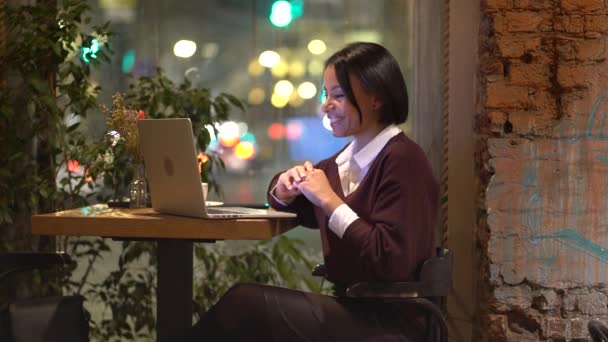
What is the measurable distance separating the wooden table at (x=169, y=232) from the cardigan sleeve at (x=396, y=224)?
0.79 ft

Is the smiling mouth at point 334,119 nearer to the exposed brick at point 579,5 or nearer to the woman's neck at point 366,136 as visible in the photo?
the woman's neck at point 366,136

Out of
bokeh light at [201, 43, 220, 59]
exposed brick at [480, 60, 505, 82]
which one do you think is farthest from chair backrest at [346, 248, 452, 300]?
bokeh light at [201, 43, 220, 59]

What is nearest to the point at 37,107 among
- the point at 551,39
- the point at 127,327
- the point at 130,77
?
the point at 130,77

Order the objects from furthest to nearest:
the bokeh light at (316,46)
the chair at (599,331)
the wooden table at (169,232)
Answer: the bokeh light at (316,46)
the wooden table at (169,232)
the chair at (599,331)

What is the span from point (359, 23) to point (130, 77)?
3.47 feet

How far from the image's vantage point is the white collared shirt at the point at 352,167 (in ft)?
6.84

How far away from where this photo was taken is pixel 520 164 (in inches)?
119

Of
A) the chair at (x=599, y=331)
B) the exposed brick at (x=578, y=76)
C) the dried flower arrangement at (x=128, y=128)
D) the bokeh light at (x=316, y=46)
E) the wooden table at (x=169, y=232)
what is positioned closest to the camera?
the chair at (x=599, y=331)

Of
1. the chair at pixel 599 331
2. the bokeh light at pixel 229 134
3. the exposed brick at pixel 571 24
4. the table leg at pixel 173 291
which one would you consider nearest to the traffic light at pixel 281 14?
the bokeh light at pixel 229 134

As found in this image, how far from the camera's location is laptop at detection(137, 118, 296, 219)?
2.09 metres

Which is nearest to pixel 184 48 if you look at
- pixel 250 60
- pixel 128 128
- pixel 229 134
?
pixel 250 60

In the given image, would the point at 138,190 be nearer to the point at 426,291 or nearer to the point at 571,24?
the point at 426,291

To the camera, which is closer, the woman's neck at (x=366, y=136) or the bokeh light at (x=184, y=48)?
the woman's neck at (x=366, y=136)

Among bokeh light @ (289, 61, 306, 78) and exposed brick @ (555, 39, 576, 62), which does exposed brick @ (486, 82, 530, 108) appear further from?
bokeh light @ (289, 61, 306, 78)
